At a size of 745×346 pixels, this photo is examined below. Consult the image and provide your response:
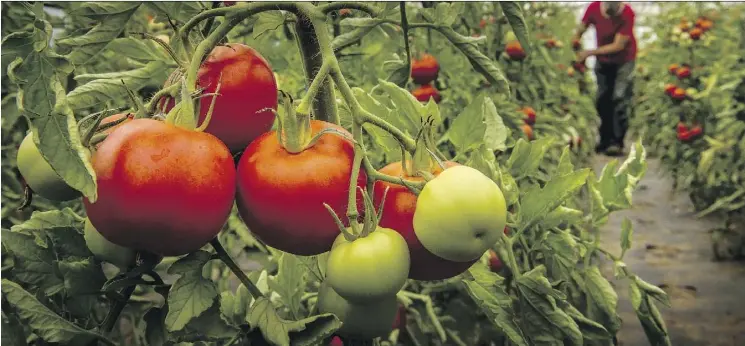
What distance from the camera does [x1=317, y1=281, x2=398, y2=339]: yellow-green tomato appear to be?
0.64 metres

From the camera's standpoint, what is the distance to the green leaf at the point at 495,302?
0.75 meters

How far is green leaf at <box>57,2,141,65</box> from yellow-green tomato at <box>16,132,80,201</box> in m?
0.10

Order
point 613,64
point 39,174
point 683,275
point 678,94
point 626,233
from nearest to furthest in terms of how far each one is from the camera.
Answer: point 39,174
point 626,233
point 683,275
point 678,94
point 613,64

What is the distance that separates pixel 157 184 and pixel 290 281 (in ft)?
1.35

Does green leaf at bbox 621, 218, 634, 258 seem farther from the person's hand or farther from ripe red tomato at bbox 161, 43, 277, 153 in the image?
the person's hand

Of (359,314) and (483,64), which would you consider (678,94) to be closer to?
(483,64)

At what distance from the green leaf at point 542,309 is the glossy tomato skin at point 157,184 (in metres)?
0.39

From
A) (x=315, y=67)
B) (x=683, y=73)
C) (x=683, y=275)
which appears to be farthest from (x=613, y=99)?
(x=315, y=67)

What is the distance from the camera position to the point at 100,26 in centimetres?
67

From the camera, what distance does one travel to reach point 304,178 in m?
0.57

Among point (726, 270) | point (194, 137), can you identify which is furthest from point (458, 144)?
point (726, 270)

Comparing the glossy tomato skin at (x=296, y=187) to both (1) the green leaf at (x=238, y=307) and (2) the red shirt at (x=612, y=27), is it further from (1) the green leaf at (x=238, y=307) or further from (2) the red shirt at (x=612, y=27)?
(2) the red shirt at (x=612, y=27)

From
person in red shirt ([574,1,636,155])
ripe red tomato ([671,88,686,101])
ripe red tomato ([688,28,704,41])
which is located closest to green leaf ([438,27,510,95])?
ripe red tomato ([671,88,686,101])

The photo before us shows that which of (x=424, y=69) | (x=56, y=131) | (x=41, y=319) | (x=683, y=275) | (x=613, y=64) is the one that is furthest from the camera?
(x=613, y=64)
